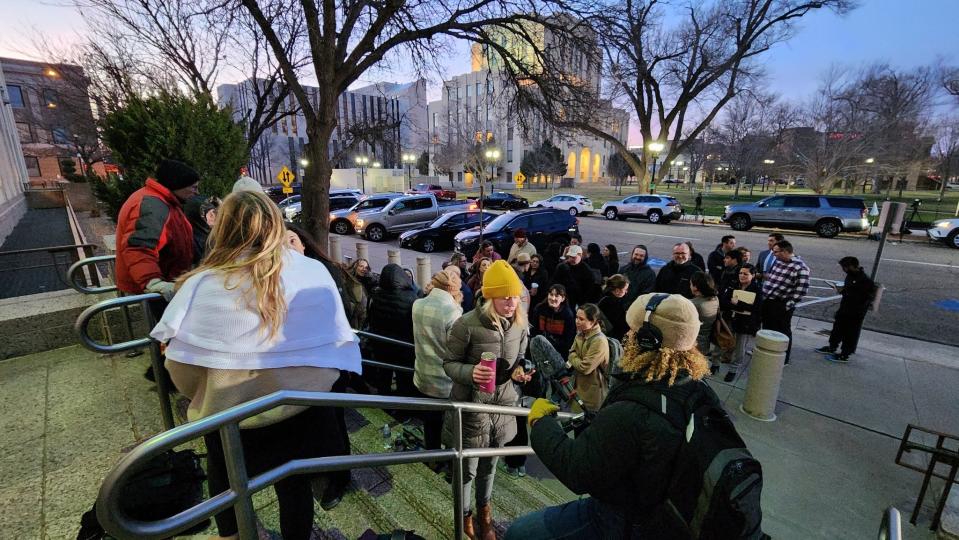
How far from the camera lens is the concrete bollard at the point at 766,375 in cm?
473

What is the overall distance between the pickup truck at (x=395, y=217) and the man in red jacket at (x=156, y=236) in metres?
15.0

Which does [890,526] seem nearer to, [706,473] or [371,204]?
[706,473]

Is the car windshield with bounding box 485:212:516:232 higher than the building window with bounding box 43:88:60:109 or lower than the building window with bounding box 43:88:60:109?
lower

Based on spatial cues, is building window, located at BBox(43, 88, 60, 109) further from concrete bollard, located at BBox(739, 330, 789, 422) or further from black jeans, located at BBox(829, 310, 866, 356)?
black jeans, located at BBox(829, 310, 866, 356)

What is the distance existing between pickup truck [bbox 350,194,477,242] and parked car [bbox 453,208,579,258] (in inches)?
170

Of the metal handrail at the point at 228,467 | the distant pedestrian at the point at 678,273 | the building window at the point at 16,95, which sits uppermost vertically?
the building window at the point at 16,95

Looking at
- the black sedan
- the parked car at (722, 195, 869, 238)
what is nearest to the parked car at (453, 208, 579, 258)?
the black sedan

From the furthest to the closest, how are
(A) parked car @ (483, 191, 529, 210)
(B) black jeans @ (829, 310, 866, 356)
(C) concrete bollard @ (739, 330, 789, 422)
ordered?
1. (A) parked car @ (483, 191, 529, 210)
2. (B) black jeans @ (829, 310, 866, 356)
3. (C) concrete bollard @ (739, 330, 789, 422)

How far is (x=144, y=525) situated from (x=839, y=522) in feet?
15.1

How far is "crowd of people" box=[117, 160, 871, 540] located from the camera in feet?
4.63

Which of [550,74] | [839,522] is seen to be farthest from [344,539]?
[550,74]

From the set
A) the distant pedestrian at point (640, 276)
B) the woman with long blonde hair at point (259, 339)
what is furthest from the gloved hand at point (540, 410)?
the distant pedestrian at point (640, 276)

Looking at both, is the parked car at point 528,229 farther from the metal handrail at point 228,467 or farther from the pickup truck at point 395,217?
the metal handrail at point 228,467

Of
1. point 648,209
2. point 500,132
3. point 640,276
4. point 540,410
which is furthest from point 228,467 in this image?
point 500,132
